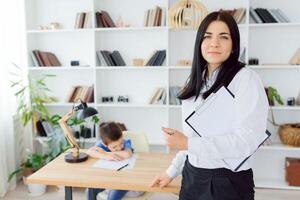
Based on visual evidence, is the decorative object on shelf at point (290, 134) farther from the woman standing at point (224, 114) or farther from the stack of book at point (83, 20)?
the stack of book at point (83, 20)

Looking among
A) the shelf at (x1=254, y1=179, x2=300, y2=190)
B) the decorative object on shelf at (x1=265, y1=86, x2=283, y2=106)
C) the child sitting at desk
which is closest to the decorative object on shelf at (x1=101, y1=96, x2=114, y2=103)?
the child sitting at desk

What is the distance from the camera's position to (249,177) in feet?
3.99

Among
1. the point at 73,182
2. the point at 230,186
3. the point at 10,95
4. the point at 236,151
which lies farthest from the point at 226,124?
the point at 10,95

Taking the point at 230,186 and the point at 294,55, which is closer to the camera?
the point at 230,186

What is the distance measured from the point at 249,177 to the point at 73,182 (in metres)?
1.01

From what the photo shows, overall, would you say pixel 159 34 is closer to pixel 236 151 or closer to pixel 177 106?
pixel 177 106

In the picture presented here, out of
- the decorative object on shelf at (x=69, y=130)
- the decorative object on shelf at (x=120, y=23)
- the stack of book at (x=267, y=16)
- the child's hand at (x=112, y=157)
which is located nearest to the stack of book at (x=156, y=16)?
the decorative object on shelf at (x=120, y=23)

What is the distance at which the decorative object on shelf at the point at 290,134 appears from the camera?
323cm

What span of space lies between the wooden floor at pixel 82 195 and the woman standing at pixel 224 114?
6.41ft

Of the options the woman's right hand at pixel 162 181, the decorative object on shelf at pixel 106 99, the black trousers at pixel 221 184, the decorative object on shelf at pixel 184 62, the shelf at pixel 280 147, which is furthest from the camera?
the decorative object on shelf at pixel 106 99

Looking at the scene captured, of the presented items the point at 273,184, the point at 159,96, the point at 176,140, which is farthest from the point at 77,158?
the point at 273,184

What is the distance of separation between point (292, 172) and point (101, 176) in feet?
7.98

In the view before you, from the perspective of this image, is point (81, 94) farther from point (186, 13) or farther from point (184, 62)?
point (186, 13)

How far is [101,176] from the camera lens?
183 cm
